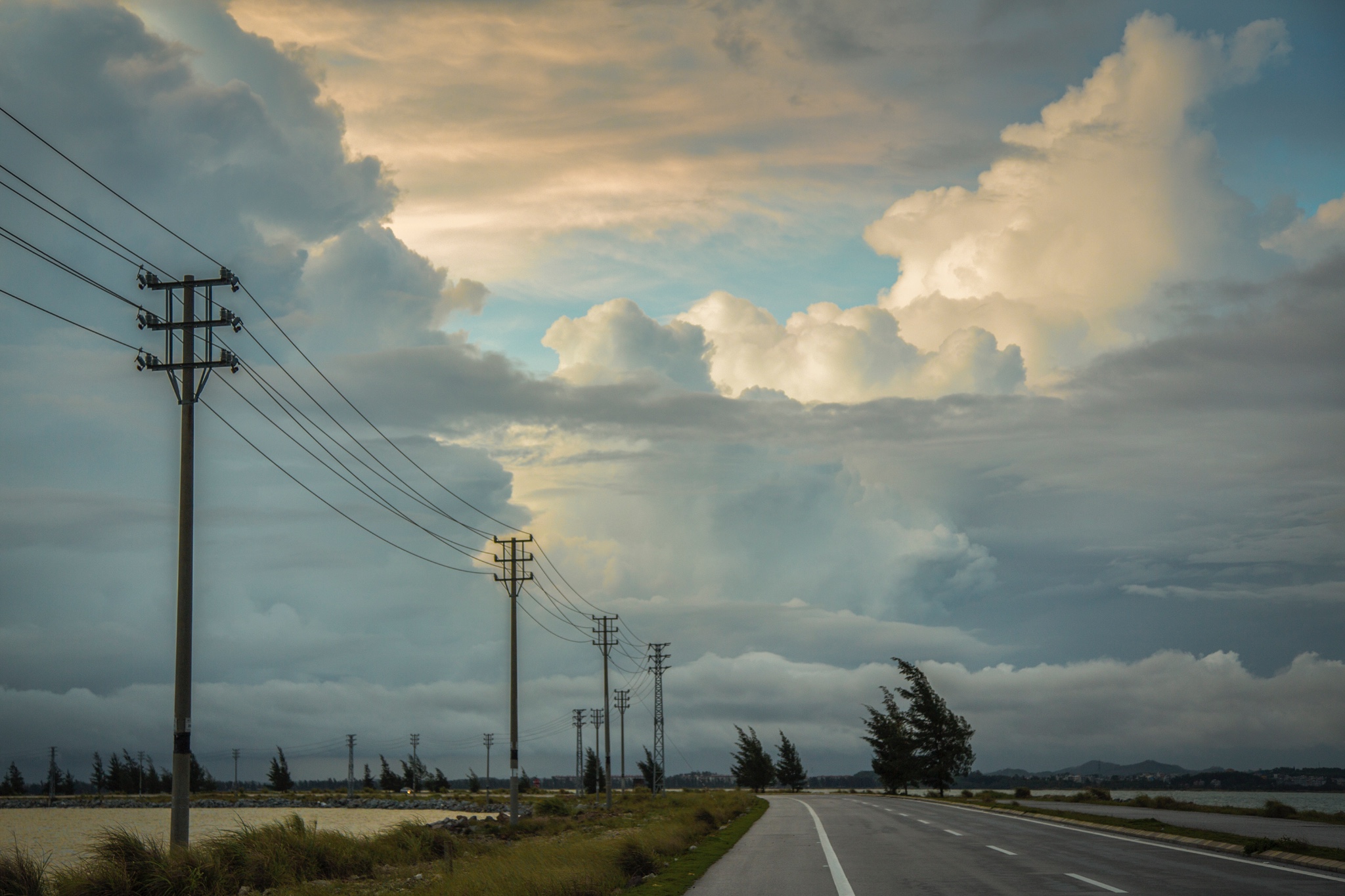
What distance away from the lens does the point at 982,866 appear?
2011cm

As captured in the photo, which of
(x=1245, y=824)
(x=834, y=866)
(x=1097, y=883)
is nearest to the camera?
(x=1097, y=883)

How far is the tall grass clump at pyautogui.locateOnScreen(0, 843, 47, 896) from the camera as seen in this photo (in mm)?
19188

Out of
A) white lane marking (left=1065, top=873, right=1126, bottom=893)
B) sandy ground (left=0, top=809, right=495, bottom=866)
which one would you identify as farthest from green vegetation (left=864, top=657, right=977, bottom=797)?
white lane marking (left=1065, top=873, right=1126, bottom=893)

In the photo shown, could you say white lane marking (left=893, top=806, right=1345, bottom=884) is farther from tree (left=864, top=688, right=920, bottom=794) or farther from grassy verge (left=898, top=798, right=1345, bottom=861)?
tree (left=864, top=688, right=920, bottom=794)

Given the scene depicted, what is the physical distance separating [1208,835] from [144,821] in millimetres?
92040

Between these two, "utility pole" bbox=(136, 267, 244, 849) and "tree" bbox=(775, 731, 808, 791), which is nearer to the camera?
"utility pole" bbox=(136, 267, 244, 849)

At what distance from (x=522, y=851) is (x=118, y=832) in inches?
369

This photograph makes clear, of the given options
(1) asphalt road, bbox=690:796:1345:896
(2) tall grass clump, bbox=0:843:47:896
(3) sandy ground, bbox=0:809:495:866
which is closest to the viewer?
(1) asphalt road, bbox=690:796:1345:896

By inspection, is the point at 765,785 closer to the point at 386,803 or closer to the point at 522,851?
the point at 386,803

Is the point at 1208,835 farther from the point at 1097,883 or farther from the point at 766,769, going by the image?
the point at 766,769

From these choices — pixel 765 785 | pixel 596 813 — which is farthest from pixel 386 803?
pixel 596 813

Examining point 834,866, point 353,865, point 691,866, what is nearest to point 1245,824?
point 834,866

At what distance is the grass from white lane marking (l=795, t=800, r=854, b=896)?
8.74ft

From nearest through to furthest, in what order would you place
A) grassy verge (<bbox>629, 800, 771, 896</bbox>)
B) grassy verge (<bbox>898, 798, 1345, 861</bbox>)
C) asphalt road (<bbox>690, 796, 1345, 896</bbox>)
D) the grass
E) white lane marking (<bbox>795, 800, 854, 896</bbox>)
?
asphalt road (<bbox>690, 796, 1345, 896</bbox>) < white lane marking (<bbox>795, 800, 854, 896</bbox>) < grassy verge (<bbox>629, 800, 771, 896</bbox>) < the grass < grassy verge (<bbox>898, 798, 1345, 861</bbox>)
